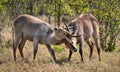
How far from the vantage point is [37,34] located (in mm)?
9969

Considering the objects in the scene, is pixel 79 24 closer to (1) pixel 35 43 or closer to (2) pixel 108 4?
(1) pixel 35 43

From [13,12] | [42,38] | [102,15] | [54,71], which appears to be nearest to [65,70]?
[54,71]

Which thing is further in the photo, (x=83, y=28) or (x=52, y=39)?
(x=83, y=28)

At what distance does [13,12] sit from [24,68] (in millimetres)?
6713

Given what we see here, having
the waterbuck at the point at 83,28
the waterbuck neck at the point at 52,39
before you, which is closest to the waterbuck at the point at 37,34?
the waterbuck neck at the point at 52,39

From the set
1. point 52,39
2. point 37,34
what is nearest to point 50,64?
point 52,39

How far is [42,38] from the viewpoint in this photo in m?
9.91

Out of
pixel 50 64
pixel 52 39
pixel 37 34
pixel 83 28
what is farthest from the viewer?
pixel 83 28

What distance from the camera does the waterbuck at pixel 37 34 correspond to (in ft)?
31.1

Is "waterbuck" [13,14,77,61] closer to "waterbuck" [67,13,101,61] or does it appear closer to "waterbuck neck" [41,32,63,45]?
"waterbuck neck" [41,32,63,45]

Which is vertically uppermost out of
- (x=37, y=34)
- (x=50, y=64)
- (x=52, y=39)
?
(x=37, y=34)

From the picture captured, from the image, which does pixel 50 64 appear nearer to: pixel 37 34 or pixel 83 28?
pixel 37 34

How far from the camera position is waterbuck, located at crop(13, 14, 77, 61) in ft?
31.1

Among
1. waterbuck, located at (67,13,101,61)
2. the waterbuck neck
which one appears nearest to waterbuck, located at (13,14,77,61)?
the waterbuck neck
